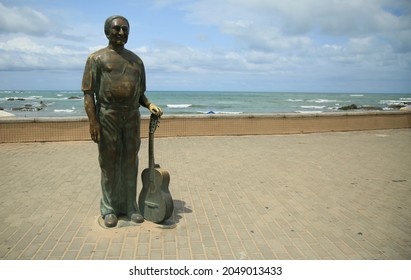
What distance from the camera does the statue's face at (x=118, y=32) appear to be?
13.3 ft

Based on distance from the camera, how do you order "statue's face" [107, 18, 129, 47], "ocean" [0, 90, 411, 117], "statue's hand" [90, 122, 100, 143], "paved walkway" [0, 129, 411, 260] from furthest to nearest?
1. "ocean" [0, 90, 411, 117]
2. "statue's hand" [90, 122, 100, 143]
3. "statue's face" [107, 18, 129, 47]
4. "paved walkway" [0, 129, 411, 260]

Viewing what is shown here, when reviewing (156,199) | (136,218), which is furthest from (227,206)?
(136,218)

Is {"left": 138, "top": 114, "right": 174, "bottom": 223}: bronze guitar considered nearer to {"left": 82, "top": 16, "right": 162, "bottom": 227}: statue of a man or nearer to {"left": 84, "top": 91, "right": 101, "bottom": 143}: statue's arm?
{"left": 82, "top": 16, "right": 162, "bottom": 227}: statue of a man

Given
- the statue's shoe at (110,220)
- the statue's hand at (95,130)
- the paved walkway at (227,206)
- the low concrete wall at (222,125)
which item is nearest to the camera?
the paved walkway at (227,206)

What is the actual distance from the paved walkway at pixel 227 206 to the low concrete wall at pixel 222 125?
63 cm

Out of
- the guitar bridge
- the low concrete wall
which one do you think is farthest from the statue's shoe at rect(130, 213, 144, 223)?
the low concrete wall

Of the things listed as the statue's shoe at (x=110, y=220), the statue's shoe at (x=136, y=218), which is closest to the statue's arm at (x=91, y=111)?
the statue's shoe at (x=110, y=220)

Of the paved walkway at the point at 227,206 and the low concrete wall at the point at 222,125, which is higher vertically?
the low concrete wall at the point at 222,125

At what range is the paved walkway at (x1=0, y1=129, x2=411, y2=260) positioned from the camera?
A: 395 centimetres

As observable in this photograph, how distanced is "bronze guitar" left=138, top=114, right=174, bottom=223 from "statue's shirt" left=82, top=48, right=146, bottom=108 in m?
0.49

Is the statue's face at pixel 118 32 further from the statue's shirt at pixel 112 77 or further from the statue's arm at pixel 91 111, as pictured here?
the statue's arm at pixel 91 111

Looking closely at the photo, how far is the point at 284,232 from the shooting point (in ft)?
14.5
